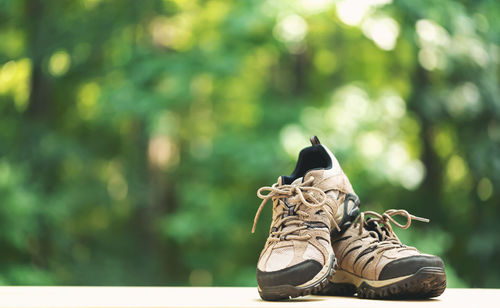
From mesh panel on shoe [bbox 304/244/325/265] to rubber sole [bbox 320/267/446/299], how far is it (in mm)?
129

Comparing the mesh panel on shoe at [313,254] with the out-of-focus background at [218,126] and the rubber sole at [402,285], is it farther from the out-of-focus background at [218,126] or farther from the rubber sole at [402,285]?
the out-of-focus background at [218,126]

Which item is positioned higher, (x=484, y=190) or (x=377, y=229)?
(x=377, y=229)

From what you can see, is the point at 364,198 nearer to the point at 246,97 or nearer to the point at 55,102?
the point at 246,97

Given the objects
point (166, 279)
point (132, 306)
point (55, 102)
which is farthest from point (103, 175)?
point (132, 306)

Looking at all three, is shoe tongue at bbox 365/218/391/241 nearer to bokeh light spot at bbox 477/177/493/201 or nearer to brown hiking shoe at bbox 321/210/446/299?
brown hiking shoe at bbox 321/210/446/299

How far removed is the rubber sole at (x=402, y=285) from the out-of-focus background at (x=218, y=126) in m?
2.93

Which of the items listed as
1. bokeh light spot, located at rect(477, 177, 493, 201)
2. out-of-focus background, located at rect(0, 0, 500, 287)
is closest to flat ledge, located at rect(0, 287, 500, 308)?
out-of-focus background, located at rect(0, 0, 500, 287)

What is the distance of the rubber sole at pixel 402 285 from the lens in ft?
3.34

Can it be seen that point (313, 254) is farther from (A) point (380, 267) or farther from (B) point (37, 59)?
(B) point (37, 59)

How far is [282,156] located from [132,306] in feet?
10.8

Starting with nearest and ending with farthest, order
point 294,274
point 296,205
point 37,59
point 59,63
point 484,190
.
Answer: point 294,274 → point 296,205 → point 484,190 → point 37,59 → point 59,63

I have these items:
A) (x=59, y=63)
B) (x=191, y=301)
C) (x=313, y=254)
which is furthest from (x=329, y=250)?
(x=59, y=63)

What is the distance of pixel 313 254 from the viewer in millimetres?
1024

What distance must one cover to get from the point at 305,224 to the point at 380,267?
165 mm
